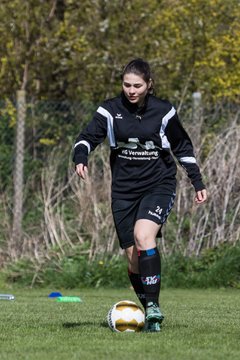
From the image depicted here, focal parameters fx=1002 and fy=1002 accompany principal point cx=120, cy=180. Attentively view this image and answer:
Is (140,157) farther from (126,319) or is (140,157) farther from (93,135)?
(126,319)

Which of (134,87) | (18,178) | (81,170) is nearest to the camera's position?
(81,170)

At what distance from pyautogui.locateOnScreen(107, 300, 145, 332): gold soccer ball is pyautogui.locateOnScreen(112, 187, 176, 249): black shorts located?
53 centimetres

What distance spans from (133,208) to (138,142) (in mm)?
461

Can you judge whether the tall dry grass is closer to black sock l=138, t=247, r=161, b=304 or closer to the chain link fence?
the chain link fence

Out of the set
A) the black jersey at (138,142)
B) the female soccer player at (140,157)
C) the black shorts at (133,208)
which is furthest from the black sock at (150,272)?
the black jersey at (138,142)

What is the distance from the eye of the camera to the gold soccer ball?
258 inches

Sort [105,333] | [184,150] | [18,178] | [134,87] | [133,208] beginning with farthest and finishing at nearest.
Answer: [18,178] < [184,150] < [133,208] < [134,87] < [105,333]

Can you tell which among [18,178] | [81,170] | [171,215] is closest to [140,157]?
[81,170]

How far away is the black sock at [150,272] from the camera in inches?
262

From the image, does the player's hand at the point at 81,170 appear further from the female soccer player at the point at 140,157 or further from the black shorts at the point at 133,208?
the black shorts at the point at 133,208

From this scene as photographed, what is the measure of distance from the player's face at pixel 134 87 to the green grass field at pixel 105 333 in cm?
157

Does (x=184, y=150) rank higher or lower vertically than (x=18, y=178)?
higher

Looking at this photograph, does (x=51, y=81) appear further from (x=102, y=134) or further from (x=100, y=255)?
(x=102, y=134)

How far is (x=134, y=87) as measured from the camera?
6789 mm
